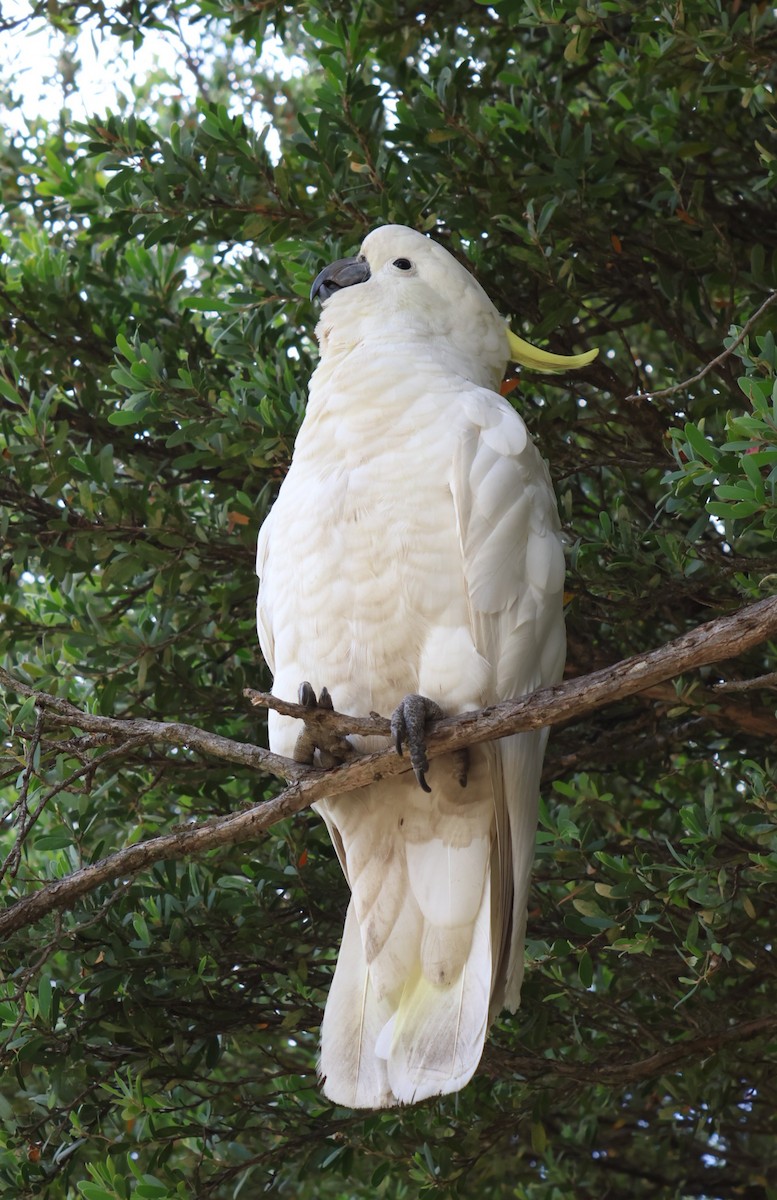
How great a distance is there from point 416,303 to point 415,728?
94cm

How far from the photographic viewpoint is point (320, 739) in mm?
2080

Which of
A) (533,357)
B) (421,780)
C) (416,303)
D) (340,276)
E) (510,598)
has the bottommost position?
(421,780)

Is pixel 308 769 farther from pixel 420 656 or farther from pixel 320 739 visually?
pixel 420 656

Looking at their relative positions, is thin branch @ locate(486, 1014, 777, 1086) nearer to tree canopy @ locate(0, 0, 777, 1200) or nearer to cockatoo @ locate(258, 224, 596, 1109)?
tree canopy @ locate(0, 0, 777, 1200)

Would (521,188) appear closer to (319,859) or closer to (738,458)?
(738,458)

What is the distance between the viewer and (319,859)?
281cm

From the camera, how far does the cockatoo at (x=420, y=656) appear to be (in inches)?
82.8

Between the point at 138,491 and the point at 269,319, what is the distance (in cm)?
50

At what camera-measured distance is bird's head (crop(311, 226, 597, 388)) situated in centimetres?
245

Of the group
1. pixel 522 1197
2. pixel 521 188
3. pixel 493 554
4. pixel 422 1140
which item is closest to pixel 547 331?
pixel 521 188

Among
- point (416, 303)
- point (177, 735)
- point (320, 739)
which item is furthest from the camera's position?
point (416, 303)

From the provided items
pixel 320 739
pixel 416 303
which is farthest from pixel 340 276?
pixel 320 739

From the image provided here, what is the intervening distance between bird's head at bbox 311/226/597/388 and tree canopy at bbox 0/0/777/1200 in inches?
7.8

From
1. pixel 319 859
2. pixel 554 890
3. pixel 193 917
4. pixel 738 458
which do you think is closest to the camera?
pixel 738 458
